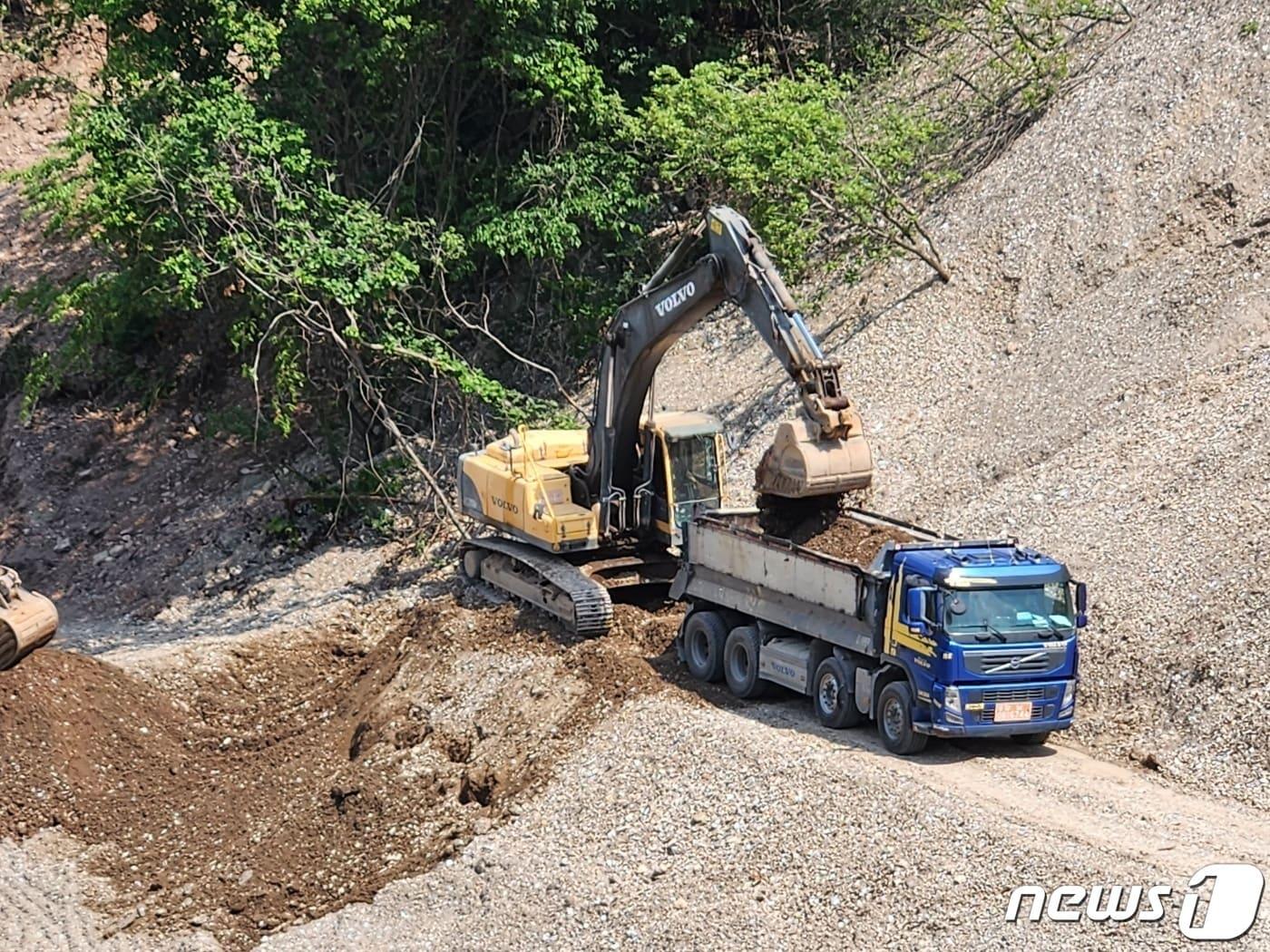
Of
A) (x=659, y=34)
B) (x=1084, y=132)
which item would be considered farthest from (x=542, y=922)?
(x=659, y=34)

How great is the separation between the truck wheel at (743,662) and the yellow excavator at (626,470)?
157 centimetres

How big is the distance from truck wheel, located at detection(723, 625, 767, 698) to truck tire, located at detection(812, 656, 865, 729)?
94cm

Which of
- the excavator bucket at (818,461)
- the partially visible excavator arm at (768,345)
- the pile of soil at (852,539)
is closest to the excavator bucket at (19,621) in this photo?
the partially visible excavator arm at (768,345)

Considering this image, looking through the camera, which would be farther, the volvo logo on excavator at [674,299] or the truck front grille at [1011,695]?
the volvo logo on excavator at [674,299]

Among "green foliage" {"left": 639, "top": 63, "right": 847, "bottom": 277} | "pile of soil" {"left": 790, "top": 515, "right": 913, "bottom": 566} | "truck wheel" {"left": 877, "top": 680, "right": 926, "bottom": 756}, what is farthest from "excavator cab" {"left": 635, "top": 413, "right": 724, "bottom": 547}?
"green foliage" {"left": 639, "top": 63, "right": 847, "bottom": 277}

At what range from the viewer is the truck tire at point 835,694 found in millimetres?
17109

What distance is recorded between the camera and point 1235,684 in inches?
653

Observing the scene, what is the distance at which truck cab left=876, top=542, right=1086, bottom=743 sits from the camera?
51.8ft

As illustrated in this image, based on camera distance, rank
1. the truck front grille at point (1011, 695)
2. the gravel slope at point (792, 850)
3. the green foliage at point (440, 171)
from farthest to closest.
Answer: the green foliage at point (440, 171)
the truck front grille at point (1011, 695)
the gravel slope at point (792, 850)

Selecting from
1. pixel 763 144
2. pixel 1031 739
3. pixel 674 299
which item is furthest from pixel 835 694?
pixel 763 144

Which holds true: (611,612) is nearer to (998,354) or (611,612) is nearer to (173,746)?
(173,746)

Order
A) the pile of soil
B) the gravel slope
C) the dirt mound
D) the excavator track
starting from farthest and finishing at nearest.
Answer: the excavator track < the pile of soil < the dirt mound < the gravel slope

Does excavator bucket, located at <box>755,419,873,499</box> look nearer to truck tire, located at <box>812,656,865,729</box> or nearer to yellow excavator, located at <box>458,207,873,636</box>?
yellow excavator, located at <box>458,207,873,636</box>

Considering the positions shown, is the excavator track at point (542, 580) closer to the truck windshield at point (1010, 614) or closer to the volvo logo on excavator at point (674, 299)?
the volvo logo on excavator at point (674, 299)
